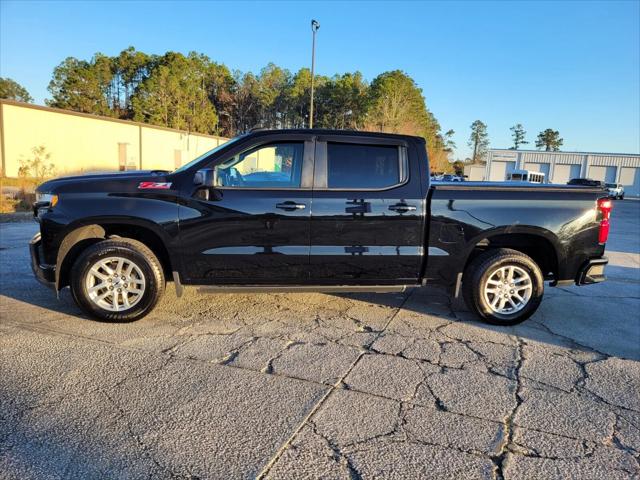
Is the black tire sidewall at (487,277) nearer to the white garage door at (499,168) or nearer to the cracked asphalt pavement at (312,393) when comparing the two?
the cracked asphalt pavement at (312,393)

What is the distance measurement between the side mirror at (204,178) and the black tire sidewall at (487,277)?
9.26ft

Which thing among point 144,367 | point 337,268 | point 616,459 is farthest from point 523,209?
point 144,367

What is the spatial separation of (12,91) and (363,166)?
12283cm

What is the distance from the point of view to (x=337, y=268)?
15.1 ft

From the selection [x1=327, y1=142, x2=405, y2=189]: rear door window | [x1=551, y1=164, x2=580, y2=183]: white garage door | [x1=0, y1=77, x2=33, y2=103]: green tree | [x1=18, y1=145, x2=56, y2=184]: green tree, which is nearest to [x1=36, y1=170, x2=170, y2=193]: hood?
[x1=327, y1=142, x2=405, y2=189]: rear door window

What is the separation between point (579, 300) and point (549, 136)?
12905cm

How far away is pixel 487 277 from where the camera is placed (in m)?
4.74

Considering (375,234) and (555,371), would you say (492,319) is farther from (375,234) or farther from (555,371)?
(375,234)

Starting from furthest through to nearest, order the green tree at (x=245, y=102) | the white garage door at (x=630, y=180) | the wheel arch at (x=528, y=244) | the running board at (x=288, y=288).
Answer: the green tree at (x=245, y=102) → the white garage door at (x=630, y=180) → the wheel arch at (x=528, y=244) → the running board at (x=288, y=288)

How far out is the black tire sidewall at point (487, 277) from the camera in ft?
15.5

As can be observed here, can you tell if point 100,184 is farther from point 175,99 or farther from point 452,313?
point 175,99

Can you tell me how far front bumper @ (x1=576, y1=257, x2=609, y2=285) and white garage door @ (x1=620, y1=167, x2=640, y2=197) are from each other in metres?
70.5

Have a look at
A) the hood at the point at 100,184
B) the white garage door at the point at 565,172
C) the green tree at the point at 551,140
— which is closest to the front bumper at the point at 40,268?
the hood at the point at 100,184

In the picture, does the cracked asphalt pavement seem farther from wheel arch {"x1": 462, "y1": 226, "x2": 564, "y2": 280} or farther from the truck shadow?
wheel arch {"x1": 462, "y1": 226, "x2": 564, "y2": 280}
